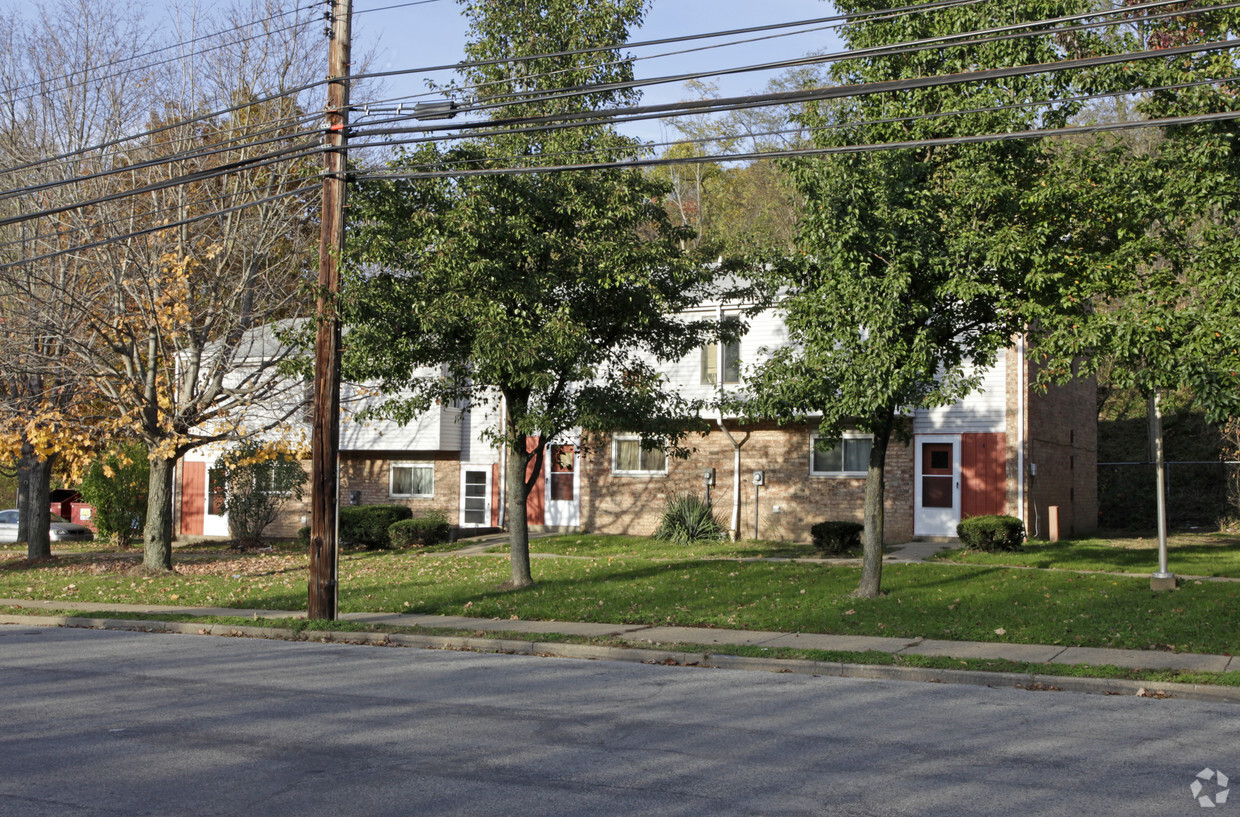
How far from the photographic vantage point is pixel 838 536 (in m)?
22.1

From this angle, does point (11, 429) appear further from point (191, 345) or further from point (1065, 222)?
point (1065, 222)

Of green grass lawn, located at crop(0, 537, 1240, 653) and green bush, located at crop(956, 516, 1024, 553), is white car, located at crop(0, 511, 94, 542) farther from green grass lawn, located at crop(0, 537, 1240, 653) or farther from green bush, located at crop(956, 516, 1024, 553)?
green bush, located at crop(956, 516, 1024, 553)

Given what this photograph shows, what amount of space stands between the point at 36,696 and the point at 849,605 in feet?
33.9

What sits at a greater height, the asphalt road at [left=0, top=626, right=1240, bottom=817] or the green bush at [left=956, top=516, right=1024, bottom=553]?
the green bush at [left=956, top=516, right=1024, bottom=553]

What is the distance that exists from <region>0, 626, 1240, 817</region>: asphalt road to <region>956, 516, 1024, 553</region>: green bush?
450 inches

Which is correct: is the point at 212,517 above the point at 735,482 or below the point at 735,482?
below

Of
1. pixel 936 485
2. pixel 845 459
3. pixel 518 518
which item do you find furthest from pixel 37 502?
pixel 936 485

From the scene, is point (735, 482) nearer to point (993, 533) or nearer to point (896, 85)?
point (993, 533)

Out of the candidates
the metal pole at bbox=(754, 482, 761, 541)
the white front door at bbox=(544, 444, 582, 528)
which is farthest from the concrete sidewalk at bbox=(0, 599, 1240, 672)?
the white front door at bbox=(544, 444, 582, 528)

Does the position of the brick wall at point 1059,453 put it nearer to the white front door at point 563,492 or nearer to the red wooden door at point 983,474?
the red wooden door at point 983,474

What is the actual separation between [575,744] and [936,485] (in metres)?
18.4

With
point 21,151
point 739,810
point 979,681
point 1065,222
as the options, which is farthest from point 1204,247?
point 21,151

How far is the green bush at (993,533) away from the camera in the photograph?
70.6 feet

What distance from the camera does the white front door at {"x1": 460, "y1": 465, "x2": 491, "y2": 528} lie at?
30.8 m
